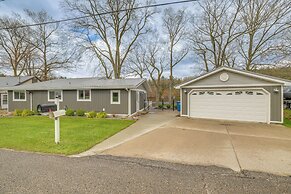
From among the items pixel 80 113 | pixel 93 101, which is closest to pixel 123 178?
pixel 80 113

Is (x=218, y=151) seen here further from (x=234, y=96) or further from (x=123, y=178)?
(x=234, y=96)

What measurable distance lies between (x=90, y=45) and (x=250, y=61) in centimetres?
2078

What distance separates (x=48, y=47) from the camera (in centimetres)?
2797

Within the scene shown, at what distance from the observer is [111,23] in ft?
78.2

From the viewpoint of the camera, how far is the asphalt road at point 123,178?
2979 millimetres

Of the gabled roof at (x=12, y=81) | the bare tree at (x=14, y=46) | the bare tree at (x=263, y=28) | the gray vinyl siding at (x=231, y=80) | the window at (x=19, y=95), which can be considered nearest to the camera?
the gray vinyl siding at (x=231, y=80)

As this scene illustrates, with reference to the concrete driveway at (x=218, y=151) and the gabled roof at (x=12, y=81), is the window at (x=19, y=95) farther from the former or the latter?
the concrete driveway at (x=218, y=151)

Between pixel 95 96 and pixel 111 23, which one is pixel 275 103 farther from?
pixel 111 23

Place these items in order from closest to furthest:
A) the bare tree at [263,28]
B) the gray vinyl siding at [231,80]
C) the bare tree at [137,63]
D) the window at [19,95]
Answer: the gray vinyl siding at [231,80], the bare tree at [263,28], the window at [19,95], the bare tree at [137,63]

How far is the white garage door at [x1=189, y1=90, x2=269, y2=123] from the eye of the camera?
412 inches

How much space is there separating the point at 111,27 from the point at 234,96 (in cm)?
1946

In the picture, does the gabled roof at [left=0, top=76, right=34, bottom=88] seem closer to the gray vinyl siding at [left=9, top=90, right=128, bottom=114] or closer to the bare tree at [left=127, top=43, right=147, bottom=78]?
the gray vinyl siding at [left=9, top=90, right=128, bottom=114]

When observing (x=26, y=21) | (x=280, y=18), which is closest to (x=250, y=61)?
(x=280, y=18)

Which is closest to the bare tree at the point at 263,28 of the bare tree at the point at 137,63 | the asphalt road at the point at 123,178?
the bare tree at the point at 137,63
